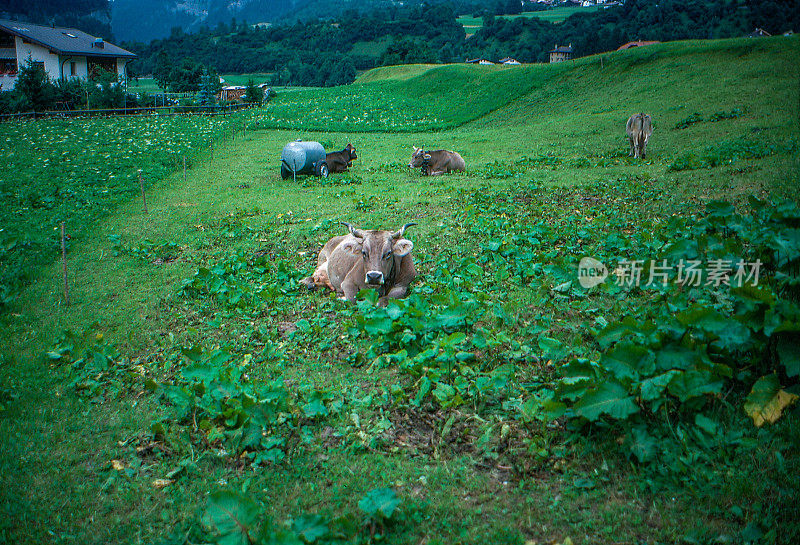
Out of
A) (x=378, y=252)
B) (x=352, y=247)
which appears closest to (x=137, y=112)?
(x=352, y=247)

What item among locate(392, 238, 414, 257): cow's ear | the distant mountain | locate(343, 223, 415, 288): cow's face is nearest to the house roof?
locate(343, 223, 415, 288): cow's face

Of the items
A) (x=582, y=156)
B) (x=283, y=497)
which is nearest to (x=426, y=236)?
(x=283, y=497)

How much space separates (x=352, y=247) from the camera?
8977 millimetres

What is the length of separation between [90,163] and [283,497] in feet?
73.1

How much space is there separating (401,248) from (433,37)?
147 m

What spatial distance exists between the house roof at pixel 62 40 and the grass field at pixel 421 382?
185ft

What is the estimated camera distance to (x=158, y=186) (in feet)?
62.4

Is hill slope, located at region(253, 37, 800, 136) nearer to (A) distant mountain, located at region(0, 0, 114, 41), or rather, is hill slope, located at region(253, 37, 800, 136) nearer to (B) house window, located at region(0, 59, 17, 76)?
(B) house window, located at region(0, 59, 17, 76)

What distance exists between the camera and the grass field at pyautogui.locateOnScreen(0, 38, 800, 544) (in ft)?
12.6

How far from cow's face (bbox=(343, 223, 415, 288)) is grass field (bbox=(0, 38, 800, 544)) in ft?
2.02

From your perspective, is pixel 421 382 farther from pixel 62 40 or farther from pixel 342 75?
pixel 342 75

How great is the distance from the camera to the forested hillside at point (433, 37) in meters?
74.2

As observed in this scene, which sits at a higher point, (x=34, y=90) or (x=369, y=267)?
(x=34, y=90)

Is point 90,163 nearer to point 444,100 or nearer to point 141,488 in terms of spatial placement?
point 141,488
